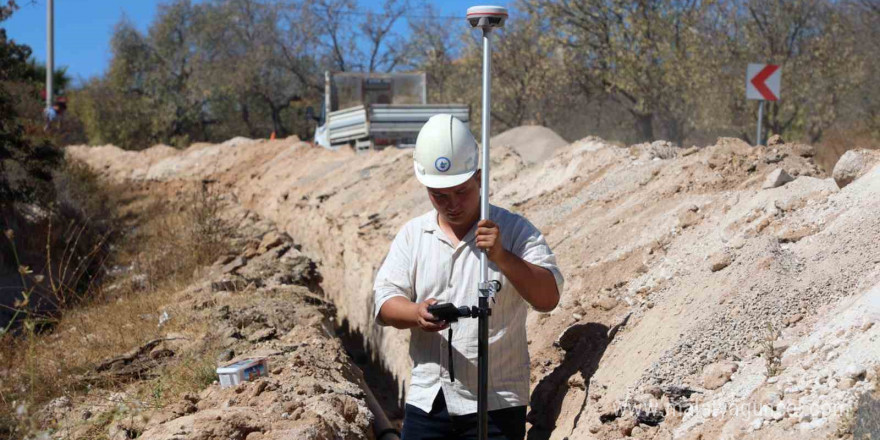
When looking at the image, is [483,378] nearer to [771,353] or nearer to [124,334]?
[771,353]

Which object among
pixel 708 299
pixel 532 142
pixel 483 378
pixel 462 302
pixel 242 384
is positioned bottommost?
pixel 242 384

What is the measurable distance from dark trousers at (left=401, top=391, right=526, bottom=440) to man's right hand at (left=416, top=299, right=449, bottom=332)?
0.39 metres

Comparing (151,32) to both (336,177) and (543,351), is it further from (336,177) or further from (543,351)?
(543,351)

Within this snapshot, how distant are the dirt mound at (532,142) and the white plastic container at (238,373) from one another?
1089 centimetres

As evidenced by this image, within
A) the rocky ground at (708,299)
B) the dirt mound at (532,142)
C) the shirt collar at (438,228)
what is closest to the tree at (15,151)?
the rocky ground at (708,299)

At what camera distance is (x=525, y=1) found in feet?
64.3

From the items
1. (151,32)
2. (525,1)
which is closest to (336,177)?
(525,1)

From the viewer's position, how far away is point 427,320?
10.7 ft

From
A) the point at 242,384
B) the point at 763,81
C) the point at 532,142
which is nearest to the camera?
the point at 242,384

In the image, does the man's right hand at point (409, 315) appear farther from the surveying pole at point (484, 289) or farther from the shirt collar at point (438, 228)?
the shirt collar at point (438, 228)

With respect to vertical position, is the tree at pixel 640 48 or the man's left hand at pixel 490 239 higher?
the tree at pixel 640 48

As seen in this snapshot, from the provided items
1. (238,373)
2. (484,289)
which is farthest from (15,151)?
(484,289)

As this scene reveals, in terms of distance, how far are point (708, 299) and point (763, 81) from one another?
8.84 metres

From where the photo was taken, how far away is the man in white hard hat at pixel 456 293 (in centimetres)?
342
